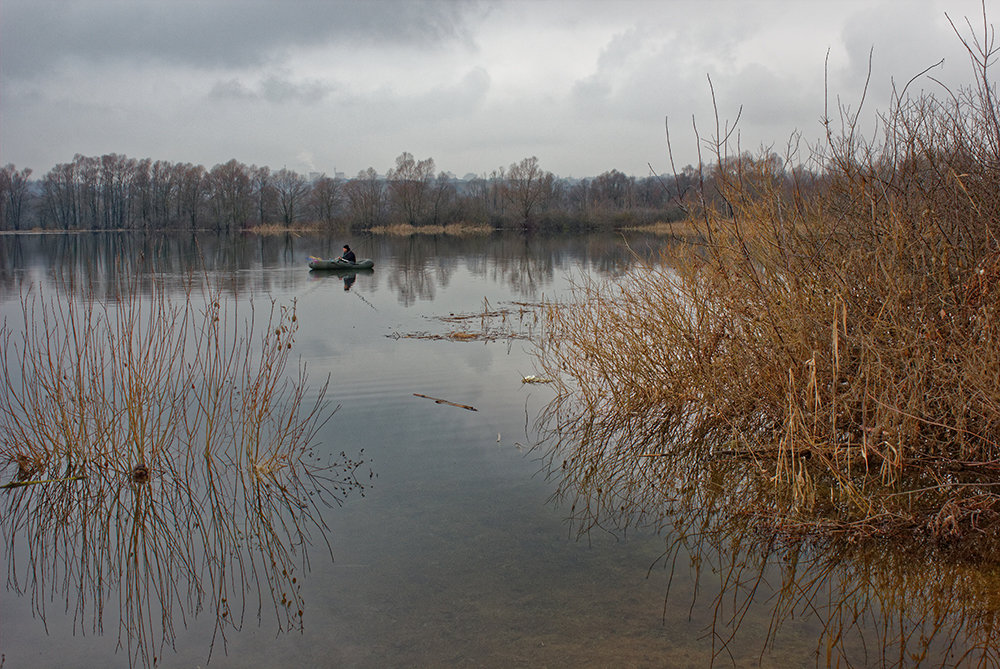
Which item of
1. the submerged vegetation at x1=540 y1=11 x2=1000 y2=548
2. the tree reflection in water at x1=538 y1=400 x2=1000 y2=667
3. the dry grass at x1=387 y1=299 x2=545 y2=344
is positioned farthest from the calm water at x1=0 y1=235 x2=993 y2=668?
the dry grass at x1=387 y1=299 x2=545 y2=344

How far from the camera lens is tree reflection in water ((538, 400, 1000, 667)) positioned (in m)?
4.38

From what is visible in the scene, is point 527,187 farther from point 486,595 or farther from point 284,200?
point 486,595

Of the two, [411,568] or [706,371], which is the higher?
[706,371]

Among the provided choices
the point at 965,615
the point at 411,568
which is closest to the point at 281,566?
the point at 411,568

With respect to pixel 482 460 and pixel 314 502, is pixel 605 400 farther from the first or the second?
pixel 314 502

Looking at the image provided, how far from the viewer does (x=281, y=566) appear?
18.0 feet

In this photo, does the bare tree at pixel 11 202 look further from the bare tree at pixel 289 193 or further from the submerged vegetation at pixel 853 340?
the submerged vegetation at pixel 853 340

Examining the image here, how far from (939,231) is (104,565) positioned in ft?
21.8

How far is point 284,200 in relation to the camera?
9269cm

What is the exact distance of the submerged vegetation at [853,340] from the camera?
17.0 ft

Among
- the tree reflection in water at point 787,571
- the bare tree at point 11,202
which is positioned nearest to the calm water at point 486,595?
the tree reflection in water at point 787,571

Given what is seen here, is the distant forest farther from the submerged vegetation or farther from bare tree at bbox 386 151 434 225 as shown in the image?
the submerged vegetation

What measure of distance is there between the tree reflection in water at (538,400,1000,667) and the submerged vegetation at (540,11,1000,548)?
84 mm

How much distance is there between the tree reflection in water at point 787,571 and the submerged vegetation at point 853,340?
0.28 feet
